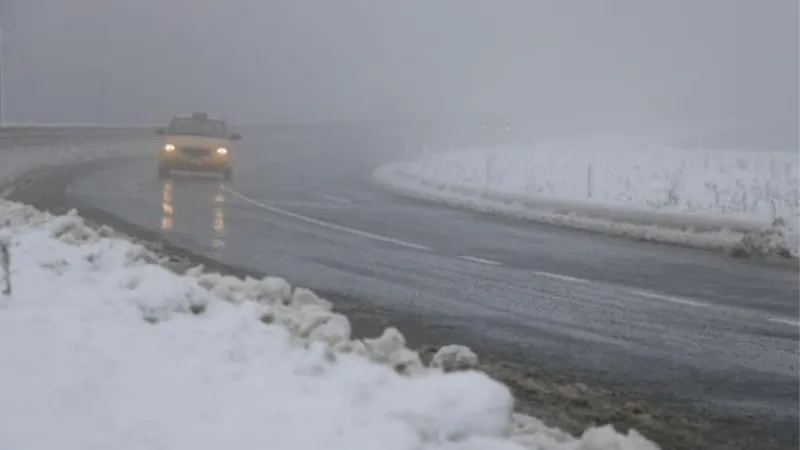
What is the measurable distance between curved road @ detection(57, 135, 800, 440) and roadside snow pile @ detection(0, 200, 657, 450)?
1331 mm

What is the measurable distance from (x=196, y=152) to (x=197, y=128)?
4.81 feet

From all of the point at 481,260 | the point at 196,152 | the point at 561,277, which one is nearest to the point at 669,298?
the point at 561,277

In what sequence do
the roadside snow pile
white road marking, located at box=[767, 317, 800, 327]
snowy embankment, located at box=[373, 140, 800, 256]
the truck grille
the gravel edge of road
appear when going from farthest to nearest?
→ the truck grille
snowy embankment, located at box=[373, 140, 800, 256]
white road marking, located at box=[767, 317, 800, 327]
the gravel edge of road
the roadside snow pile

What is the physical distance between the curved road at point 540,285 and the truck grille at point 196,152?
644cm

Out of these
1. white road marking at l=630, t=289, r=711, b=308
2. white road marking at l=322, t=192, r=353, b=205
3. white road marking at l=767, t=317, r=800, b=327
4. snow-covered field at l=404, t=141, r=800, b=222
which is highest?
snow-covered field at l=404, t=141, r=800, b=222

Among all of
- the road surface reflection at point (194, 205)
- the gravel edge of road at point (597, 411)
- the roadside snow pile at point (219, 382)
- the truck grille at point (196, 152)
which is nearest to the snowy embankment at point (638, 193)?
the road surface reflection at point (194, 205)

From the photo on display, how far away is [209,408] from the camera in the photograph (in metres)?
4.60

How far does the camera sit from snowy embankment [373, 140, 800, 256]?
1406 cm

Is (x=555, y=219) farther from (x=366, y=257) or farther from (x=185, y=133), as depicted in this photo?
(x=185, y=133)

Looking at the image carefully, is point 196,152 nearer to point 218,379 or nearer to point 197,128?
point 197,128

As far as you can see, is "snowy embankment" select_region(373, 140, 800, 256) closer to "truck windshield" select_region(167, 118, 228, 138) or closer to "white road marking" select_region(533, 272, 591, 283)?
"white road marking" select_region(533, 272, 591, 283)

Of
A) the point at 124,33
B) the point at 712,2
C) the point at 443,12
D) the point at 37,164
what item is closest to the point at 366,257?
the point at 37,164

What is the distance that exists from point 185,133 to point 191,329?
21.3 meters

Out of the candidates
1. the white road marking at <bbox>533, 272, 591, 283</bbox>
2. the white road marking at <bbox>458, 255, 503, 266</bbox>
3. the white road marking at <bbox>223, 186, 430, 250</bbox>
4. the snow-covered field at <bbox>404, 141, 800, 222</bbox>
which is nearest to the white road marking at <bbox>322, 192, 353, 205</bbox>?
the white road marking at <bbox>223, 186, 430, 250</bbox>
